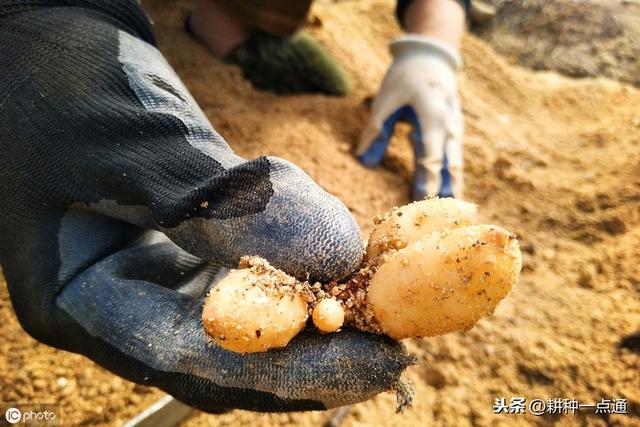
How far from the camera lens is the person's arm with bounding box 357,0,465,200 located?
1.91 m

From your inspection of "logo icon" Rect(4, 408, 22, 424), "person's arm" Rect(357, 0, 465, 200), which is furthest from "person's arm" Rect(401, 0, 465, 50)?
"logo icon" Rect(4, 408, 22, 424)

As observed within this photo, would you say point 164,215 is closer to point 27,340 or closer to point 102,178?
point 102,178

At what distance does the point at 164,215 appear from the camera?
2.54ft

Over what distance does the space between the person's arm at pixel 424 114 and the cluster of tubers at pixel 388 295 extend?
120 cm

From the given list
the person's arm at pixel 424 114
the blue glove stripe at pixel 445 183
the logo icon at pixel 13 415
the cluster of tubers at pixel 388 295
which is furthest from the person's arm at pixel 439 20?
the logo icon at pixel 13 415

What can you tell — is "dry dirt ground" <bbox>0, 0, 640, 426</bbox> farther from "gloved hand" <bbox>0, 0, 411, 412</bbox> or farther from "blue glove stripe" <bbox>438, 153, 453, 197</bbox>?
"gloved hand" <bbox>0, 0, 411, 412</bbox>

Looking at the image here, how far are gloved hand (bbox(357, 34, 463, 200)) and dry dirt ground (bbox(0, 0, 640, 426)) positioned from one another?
0.33 ft

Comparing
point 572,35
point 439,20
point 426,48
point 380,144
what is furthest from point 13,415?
point 572,35

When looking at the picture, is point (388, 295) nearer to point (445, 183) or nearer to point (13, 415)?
point (13, 415)

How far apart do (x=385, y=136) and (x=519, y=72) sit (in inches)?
70.7

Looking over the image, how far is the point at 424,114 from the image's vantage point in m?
1.97

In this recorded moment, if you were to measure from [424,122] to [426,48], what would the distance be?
0.40 m

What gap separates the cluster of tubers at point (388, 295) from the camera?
0.64 metres

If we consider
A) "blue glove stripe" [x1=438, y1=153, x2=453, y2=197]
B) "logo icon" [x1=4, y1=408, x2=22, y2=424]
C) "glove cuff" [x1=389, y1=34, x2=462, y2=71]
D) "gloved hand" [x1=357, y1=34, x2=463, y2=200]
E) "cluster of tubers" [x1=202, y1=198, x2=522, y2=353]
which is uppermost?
"cluster of tubers" [x1=202, y1=198, x2=522, y2=353]
